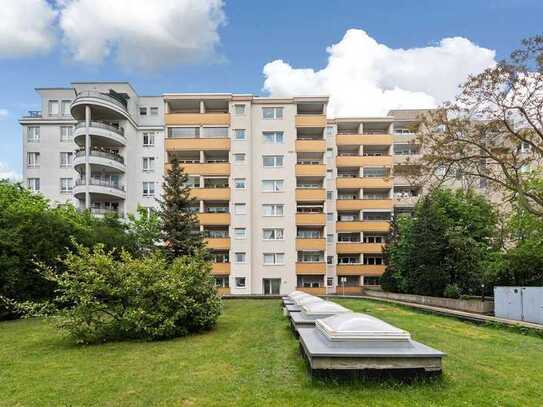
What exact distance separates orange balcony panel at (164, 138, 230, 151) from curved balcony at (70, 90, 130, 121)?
613 centimetres

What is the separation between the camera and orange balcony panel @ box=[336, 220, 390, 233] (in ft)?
148

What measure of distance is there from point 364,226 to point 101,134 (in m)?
29.5

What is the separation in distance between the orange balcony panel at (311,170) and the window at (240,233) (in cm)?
821

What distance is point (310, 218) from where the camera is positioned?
4184cm

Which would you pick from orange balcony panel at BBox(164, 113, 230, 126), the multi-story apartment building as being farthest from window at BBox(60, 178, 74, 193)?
orange balcony panel at BBox(164, 113, 230, 126)

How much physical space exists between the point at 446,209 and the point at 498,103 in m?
15.7

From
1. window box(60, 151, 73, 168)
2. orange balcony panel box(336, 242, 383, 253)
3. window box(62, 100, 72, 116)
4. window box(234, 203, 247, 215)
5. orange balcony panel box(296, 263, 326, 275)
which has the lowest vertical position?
orange balcony panel box(296, 263, 326, 275)

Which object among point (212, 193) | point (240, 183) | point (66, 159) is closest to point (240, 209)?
point (240, 183)

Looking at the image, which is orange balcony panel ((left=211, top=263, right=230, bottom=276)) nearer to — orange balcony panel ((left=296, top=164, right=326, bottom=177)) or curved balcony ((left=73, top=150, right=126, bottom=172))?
orange balcony panel ((left=296, top=164, right=326, bottom=177))

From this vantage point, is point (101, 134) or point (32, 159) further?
point (32, 159)

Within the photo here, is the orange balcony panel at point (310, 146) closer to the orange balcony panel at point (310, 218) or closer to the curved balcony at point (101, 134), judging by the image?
the orange balcony panel at point (310, 218)

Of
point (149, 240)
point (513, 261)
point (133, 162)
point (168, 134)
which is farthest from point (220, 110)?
point (513, 261)

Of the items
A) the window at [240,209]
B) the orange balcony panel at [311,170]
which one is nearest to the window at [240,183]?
the window at [240,209]

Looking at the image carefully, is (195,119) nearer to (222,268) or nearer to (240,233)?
(240,233)
